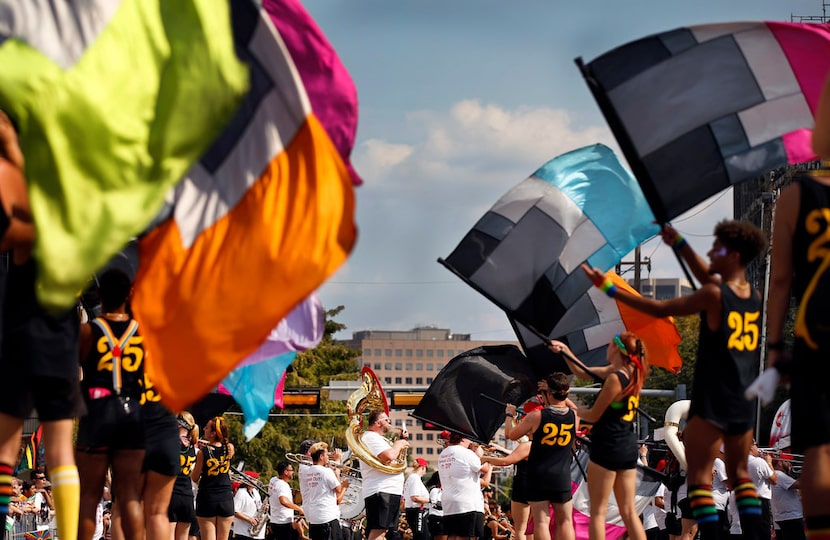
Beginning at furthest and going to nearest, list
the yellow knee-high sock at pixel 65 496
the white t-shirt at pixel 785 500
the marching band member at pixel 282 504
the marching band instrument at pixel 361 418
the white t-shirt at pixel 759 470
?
the marching band member at pixel 282 504 → the marching band instrument at pixel 361 418 → the white t-shirt at pixel 785 500 → the white t-shirt at pixel 759 470 → the yellow knee-high sock at pixel 65 496

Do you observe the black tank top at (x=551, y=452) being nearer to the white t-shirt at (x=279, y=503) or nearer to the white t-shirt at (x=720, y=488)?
the white t-shirt at (x=720, y=488)

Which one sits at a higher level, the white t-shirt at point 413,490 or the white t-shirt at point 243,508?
the white t-shirt at point 413,490

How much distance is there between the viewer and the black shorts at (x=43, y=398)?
6988 mm

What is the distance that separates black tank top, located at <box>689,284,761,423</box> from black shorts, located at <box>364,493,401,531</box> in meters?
10.4

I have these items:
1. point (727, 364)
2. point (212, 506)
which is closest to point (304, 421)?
point (212, 506)

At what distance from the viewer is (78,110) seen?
23.0 ft

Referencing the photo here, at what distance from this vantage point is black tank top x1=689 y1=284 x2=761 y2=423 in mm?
8109

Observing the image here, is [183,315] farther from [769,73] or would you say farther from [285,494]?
[285,494]

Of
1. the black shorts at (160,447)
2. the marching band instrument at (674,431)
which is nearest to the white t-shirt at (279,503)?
the marching band instrument at (674,431)

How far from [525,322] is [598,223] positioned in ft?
4.52

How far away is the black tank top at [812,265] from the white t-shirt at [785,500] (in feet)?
37.0

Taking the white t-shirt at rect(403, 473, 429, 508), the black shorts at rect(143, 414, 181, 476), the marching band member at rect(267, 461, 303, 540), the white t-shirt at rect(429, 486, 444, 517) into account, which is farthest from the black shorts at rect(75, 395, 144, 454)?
the white t-shirt at rect(429, 486, 444, 517)

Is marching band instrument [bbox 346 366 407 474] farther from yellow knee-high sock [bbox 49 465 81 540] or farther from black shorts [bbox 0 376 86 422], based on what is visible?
black shorts [bbox 0 376 86 422]

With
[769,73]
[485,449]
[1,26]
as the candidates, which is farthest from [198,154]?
[485,449]
